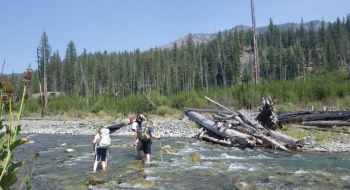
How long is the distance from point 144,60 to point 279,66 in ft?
115

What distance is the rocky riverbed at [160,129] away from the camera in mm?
11617

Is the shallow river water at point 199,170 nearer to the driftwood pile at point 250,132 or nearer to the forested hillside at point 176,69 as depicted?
the driftwood pile at point 250,132

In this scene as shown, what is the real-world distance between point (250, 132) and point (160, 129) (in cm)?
673

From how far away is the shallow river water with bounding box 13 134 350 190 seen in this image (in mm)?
7211

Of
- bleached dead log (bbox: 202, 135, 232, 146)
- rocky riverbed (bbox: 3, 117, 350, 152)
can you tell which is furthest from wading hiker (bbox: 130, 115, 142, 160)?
rocky riverbed (bbox: 3, 117, 350, 152)

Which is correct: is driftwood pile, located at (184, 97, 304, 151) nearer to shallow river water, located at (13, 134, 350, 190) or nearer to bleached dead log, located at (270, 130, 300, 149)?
bleached dead log, located at (270, 130, 300, 149)

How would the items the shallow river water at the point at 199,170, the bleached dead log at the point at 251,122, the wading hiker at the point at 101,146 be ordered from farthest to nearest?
1. the bleached dead log at the point at 251,122
2. the wading hiker at the point at 101,146
3. the shallow river water at the point at 199,170

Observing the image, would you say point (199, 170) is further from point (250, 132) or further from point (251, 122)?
point (251, 122)

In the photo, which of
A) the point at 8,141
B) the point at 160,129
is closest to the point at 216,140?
the point at 160,129

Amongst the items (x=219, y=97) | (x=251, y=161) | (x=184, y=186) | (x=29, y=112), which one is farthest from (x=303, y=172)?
(x=29, y=112)

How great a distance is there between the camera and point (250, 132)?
1298 centimetres

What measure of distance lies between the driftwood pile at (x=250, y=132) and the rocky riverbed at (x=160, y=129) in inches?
37.9

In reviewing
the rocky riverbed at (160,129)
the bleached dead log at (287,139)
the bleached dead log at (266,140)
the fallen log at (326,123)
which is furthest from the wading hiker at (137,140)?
the fallen log at (326,123)

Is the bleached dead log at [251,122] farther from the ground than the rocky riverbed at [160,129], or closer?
farther from the ground
